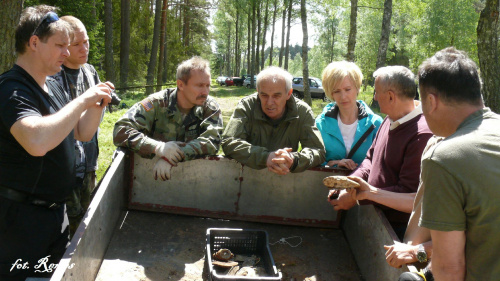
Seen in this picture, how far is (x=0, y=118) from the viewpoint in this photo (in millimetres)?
2240

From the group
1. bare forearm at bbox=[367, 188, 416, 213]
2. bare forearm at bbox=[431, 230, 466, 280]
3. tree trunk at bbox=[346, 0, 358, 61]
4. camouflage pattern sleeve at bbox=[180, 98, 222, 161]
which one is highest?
tree trunk at bbox=[346, 0, 358, 61]

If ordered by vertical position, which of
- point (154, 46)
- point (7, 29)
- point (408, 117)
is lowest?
point (408, 117)

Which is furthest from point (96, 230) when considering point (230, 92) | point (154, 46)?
point (230, 92)

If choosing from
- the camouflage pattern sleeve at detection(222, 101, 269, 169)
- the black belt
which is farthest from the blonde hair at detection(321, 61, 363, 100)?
the black belt

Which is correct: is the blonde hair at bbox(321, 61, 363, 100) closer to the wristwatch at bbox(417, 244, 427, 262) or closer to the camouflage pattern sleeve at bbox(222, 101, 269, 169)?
the camouflage pattern sleeve at bbox(222, 101, 269, 169)

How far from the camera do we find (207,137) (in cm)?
367

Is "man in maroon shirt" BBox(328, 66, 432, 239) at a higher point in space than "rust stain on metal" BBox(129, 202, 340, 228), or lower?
higher

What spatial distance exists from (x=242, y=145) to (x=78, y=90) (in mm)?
1543

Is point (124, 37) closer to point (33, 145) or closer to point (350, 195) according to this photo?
point (350, 195)

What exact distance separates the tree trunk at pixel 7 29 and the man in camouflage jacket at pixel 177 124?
90.8 inches

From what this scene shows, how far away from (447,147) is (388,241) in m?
1.24

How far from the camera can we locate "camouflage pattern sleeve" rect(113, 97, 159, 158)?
347 centimetres

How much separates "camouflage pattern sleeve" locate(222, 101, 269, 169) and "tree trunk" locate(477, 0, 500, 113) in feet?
24.3

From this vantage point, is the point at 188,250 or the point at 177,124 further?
the point at 177,124
